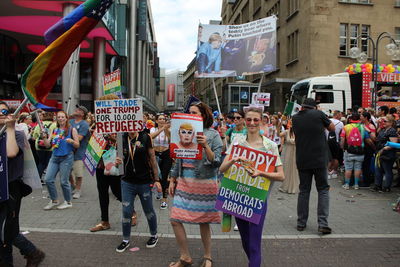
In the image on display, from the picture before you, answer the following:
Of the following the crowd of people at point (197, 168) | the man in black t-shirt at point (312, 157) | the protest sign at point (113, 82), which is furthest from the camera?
the protest sign at point (113, 82)

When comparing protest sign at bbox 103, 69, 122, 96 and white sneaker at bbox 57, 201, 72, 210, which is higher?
protest sign at bbox 103, 69, 122, 96

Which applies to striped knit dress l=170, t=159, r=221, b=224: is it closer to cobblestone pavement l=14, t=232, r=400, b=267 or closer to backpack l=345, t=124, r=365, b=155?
cobblestone pavement l=14, t=232, r=400, b=267

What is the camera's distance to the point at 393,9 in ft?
93.8

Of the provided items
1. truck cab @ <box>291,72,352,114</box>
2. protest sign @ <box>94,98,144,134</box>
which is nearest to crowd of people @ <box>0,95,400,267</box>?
protest sign @ <box>94,98,144,134</box>

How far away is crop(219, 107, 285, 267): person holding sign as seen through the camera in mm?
3482

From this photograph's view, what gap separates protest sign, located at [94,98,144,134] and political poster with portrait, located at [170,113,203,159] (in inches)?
33.2

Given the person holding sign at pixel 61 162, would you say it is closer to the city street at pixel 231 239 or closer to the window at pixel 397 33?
the city street at pixel 231 239

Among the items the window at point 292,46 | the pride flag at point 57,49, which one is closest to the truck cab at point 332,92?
the window at point 292,46

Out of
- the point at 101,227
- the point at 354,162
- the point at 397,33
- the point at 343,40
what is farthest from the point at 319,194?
the point at 397,33

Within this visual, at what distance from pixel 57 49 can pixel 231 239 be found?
332 centimetres

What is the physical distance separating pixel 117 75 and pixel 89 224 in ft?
8.16

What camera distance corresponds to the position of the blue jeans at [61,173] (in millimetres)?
6477

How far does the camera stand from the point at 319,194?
17.6 feet

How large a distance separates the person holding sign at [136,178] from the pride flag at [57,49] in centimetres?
126
